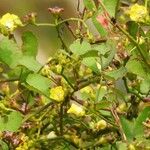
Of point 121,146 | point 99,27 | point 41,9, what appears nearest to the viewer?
point 121,146

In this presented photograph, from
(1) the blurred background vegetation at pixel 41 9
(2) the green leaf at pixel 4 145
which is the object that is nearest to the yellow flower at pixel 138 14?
(2) the green leaf at pixel 4 145

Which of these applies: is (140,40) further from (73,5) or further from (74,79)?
(73,5)

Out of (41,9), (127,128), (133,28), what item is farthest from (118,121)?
(41,9)

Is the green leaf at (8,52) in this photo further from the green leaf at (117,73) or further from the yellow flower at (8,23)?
the green leaf at (117,73)

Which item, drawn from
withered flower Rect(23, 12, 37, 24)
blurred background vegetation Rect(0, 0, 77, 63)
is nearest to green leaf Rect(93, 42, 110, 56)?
withered flower Rect(23, 12, 37, 24)

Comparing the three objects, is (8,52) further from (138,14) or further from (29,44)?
(138,14)

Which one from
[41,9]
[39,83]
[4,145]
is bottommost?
[41,9]

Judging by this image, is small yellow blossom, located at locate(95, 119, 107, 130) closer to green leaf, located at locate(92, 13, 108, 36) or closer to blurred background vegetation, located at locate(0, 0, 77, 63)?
green leaf, located at locate(92, 13, 108, 36)
